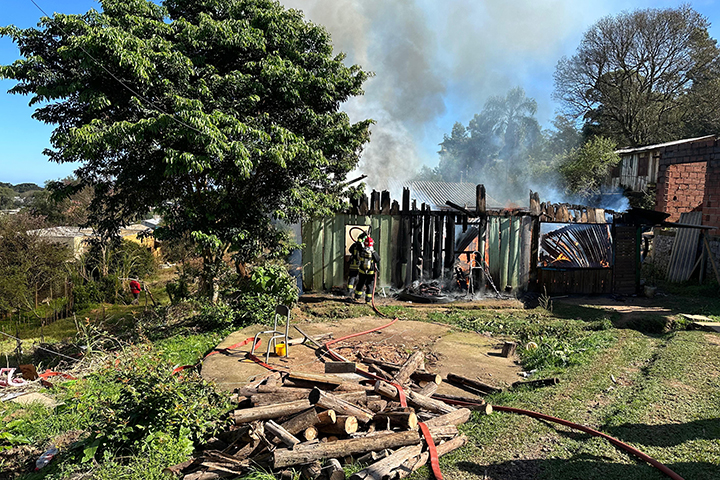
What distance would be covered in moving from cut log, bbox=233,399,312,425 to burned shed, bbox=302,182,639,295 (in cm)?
758

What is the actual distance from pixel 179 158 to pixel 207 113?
1458mm

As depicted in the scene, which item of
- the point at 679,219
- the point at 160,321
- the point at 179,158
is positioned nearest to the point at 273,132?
the point at 179,158

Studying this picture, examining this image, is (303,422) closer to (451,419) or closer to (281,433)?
(281,433)

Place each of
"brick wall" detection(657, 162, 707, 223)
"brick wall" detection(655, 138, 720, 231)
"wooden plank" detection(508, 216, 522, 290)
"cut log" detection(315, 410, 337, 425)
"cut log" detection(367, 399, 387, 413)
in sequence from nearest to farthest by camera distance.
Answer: "cut log" detection(315, 410, 337, 425)
"cut log" detection(367, 399, 387, 413)
"wooden plank" detection(508, 216, 522, 290)
"brick wall" detection(655, 138, 720, 231)
"brick wall" detection(657, 162, 707, 223)

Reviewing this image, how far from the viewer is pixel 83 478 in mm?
4148

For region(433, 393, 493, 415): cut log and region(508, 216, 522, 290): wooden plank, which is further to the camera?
region(508, 216, 522, 290): wooden plank

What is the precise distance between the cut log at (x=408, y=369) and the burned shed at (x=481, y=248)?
19.2 feet

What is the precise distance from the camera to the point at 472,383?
6195 millimetres

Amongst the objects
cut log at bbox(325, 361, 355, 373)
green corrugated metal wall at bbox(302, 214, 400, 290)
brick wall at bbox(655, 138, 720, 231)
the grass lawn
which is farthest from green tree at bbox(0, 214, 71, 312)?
brick wall at bbox(655, 138, 720, 231)

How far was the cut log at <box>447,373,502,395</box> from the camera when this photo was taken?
6028mm

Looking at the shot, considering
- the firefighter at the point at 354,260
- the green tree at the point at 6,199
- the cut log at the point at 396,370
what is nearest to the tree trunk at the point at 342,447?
the cut log at the point at 396,370

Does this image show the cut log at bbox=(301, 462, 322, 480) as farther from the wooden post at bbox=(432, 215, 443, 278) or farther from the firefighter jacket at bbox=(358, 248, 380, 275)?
the wooden post at bbox=(432, 215, 443, 278)

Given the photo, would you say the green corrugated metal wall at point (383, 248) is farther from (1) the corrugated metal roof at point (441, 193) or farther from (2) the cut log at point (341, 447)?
(1) the corrugated metal roof at point (441, 193)

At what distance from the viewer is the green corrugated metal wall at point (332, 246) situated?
12.3m
